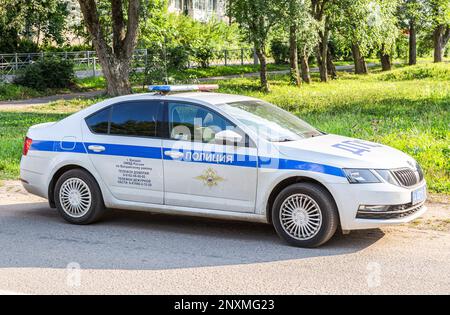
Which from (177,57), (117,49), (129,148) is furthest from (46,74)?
(129,148)

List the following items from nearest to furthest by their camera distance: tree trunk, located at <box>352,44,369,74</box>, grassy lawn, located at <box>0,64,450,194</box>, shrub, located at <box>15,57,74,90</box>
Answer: grassy lawn, located at <box>0,64,450,194</box>, shrub, located at <box>15,57,74,90</box>, tree trunk, located at <box>352,44,369,74</box>

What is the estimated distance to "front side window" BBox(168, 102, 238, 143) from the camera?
24.9 feet

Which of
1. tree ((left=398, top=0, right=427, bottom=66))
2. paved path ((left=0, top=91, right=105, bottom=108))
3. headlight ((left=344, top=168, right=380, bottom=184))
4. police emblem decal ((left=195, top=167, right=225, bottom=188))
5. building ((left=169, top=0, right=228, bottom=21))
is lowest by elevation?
paved path ((left=0, top=91, right=105, bottom=108))

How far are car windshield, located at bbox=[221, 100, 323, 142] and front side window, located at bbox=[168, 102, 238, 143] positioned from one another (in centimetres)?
15

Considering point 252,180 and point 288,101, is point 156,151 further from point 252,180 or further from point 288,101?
point 288,101

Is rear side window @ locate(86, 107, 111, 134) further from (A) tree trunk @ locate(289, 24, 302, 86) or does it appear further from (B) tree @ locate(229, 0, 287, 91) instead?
(A) tree trunk @ locate(289, 24, 302, 86)

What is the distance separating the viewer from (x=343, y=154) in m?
7.06

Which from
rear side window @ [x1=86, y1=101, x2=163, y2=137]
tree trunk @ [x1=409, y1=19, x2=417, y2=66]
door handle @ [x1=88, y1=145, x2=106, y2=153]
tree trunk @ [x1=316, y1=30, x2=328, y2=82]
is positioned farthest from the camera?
tree trunk @ [x1=409, y1=19, x2=417, y2=66]

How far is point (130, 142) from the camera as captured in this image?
26.1 ft

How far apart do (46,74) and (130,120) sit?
25.6 metres

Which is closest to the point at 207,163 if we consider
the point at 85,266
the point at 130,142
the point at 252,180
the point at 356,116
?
the point at 252,180

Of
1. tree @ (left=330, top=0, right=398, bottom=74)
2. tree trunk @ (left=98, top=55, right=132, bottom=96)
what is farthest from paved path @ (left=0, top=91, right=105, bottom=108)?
tree @ (left=330, top=0, right=398, bottom=74)

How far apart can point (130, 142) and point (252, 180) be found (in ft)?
5.17

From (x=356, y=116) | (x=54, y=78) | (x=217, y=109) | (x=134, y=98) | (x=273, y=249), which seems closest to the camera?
(x=273, y=249)
